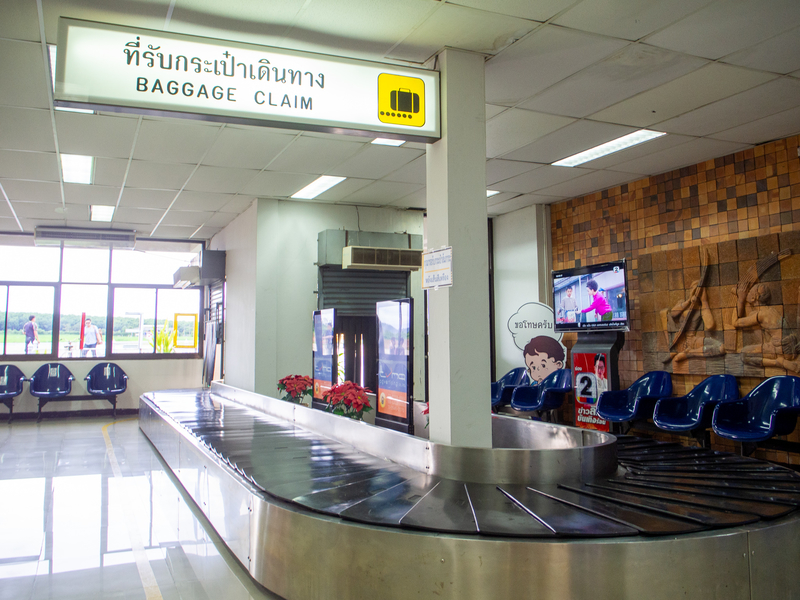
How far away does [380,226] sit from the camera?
889 centimetres

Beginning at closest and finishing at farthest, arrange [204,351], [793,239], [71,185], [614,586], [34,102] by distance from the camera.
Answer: [614,586], [34,102], [793,239], [71,185], [204,351]

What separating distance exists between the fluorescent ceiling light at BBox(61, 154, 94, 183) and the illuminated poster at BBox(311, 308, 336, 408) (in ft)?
9.78

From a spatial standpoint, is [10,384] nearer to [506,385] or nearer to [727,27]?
[506,385]

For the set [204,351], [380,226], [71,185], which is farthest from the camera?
[204,351]

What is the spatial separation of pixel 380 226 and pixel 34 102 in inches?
191

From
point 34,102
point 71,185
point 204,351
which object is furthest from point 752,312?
point 204,351

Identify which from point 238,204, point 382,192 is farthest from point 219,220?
point 382,192

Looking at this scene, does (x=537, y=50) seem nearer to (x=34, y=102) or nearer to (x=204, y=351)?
(x=34, y=102)

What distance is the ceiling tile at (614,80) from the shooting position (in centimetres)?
415

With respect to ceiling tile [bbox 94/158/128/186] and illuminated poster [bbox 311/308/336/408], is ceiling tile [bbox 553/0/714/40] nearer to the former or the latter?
illuminated poster [bbox 311/308/336/408]

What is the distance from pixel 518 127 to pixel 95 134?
153 inches

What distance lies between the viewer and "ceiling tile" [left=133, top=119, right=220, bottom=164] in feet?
17.6

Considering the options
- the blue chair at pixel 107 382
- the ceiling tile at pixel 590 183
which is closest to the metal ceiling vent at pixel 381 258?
the ceiling tile at pixel 590 183

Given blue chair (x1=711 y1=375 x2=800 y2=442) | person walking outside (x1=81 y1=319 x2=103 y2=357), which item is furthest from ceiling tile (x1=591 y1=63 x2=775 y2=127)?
person walking outside (x1=81 y1=319 x2=103 y2=357)
